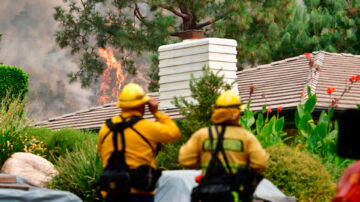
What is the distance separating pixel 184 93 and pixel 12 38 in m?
47.3

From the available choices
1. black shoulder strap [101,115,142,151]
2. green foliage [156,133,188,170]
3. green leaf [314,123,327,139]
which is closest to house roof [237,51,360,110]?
green leaf [314,123,327,139]

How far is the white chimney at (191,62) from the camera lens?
45.5 ft

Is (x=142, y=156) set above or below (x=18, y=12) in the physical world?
below

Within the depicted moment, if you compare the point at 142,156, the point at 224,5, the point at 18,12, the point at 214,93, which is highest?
the point at 18,12

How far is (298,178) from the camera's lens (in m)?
8.61

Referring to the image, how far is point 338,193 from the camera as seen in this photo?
9.34 feet

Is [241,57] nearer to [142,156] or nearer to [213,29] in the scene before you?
[213,29]

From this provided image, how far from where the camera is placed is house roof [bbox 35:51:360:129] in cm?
1480

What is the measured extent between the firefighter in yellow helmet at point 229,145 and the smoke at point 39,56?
5027 cm

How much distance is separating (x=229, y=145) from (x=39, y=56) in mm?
55153

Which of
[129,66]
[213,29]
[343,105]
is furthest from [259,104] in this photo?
[129,66]

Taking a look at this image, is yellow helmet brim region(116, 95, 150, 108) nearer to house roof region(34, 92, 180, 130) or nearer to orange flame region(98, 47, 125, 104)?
house roof region(34, 92, 180, 130)

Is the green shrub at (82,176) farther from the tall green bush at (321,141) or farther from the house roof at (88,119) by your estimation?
the house roof at (88,119)

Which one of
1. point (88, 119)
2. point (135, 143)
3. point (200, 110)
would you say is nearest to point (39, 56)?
point (88, 119)
